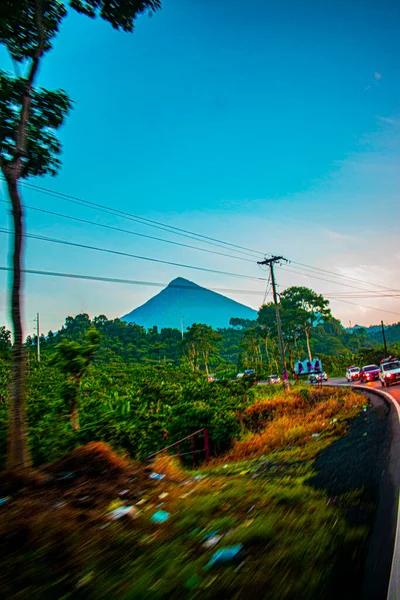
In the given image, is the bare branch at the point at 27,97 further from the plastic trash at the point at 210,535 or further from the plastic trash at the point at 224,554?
the plastic trash at the point at 224,554

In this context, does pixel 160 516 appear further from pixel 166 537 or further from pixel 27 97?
pixel 27 97

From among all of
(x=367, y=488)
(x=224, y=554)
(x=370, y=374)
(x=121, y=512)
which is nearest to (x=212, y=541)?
(x=224, y=554)

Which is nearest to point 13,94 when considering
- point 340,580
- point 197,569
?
point 197,569

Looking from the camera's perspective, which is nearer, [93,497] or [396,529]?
[396,529]

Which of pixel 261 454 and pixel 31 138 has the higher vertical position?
pixel 31 138

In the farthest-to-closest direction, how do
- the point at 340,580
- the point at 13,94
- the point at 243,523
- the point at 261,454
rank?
the point at 261,454 < the point at 13,94 < the point at 243,523 < the point at 340,580

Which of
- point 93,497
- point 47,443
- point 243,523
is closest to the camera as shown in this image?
point 243,523

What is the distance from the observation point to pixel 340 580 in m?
2.80

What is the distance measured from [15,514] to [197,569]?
2.11 m

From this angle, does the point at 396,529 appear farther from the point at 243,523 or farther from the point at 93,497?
the point at 93,497

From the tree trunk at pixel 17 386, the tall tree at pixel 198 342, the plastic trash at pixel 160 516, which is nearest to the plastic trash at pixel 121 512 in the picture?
the plastic trash at pixel 160 516

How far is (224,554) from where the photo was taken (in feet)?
10.6

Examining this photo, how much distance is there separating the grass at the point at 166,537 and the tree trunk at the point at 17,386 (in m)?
0.56

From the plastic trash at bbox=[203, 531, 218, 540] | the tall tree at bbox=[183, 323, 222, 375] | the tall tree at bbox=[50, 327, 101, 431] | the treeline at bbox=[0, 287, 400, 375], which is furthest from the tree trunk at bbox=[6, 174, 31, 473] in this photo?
the tall tree at bbox=[183, 323, 222, 375]
